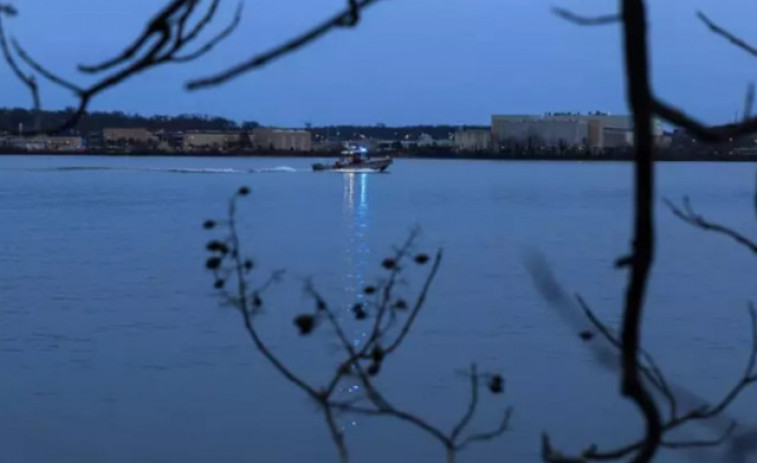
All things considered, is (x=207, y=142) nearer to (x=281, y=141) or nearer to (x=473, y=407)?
(x=281, y=141)

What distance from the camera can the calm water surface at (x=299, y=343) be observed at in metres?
12.8

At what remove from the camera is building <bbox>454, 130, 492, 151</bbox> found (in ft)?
396

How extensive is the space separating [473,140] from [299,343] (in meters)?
109

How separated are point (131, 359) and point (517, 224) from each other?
2308cm

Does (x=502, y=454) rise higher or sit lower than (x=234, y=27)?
lower

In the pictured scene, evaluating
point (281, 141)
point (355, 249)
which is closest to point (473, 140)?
point (281, 141)

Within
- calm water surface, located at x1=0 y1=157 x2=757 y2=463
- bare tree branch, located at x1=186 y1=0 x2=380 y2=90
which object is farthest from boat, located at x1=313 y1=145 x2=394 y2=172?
bare tree branch, located at x1=186 y1=0 x2=380 y2=90

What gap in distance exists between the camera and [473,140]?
124 metres

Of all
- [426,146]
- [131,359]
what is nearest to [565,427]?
[131,359]

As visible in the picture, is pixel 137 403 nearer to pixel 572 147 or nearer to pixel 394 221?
pixel 394 221

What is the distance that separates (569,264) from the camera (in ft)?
82.5

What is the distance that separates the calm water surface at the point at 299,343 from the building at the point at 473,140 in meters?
84.7

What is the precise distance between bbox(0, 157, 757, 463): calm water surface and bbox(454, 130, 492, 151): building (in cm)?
8466

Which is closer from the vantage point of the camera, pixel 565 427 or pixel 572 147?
pixel 565 427
